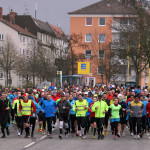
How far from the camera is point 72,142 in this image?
1694cm

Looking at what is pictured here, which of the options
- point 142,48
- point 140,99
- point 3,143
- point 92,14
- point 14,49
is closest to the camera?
point 3,143

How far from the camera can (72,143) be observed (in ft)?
54.4

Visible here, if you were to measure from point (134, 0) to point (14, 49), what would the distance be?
31.5m

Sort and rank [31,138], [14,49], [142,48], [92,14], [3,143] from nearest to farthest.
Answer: [3,143] < [31,138] < [142,48] < [14,49] < [92,14]

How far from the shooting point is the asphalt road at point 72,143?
595 inches

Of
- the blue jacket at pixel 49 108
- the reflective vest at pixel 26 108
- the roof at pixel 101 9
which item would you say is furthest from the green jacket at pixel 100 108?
the roof at pixel 101 9

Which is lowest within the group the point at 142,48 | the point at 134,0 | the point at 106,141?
the point at 106,141

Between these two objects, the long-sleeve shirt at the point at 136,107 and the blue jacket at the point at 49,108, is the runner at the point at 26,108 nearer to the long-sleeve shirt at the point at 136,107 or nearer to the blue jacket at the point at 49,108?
the blue jacket at the point at 49,108

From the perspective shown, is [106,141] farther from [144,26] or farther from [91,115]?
[144,26]

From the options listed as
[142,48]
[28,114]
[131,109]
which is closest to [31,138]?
[28,114]

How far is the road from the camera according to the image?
49.5 feet

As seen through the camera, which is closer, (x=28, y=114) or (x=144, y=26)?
(x=28, y=114)

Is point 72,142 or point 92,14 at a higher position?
point 92,14

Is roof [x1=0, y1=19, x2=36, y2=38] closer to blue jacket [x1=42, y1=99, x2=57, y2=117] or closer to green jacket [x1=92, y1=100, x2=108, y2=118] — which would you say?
blue jacket [x1=42, y1=99, x2=57, y2=117]
